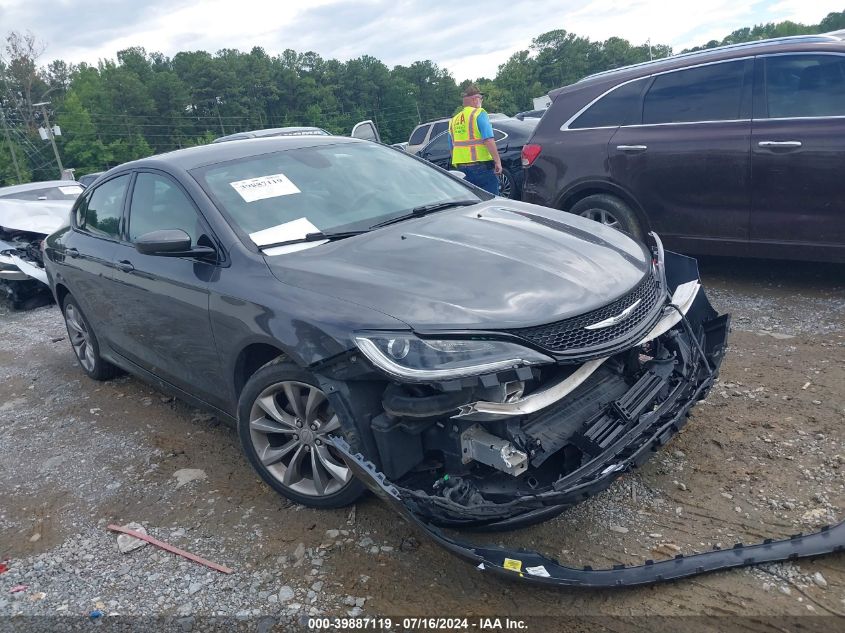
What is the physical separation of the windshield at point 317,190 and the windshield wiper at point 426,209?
36 millimetres

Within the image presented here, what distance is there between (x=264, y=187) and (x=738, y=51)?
4.05 m

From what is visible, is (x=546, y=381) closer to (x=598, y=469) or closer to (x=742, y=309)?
(x=598, y=469)

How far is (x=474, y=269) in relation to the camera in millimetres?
3045

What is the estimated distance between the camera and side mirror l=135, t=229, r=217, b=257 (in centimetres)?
343

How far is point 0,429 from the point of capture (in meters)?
5.00

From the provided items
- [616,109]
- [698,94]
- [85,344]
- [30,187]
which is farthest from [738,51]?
[30,187]

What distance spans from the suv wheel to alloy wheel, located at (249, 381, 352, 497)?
147 inches

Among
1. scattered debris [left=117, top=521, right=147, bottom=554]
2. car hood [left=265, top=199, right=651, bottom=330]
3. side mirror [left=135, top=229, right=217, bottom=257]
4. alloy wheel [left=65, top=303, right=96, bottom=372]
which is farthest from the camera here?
alloy wheel [left=65, top=303, right=96, bottom=372]

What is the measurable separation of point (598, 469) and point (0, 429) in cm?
440

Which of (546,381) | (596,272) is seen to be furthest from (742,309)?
(546,381)

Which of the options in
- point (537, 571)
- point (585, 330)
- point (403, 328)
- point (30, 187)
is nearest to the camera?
point (537, 571)

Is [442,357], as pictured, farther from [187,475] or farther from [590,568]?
[187,475]

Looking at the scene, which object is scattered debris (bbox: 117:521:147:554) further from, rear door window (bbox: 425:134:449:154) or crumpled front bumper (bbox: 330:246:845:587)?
rear door window (bbox: 425:134:449:154)

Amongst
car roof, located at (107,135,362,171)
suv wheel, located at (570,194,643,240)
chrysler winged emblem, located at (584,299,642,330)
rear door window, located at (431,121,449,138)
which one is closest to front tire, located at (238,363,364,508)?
chrysler winged emblem, located at (584,299,642,330)
